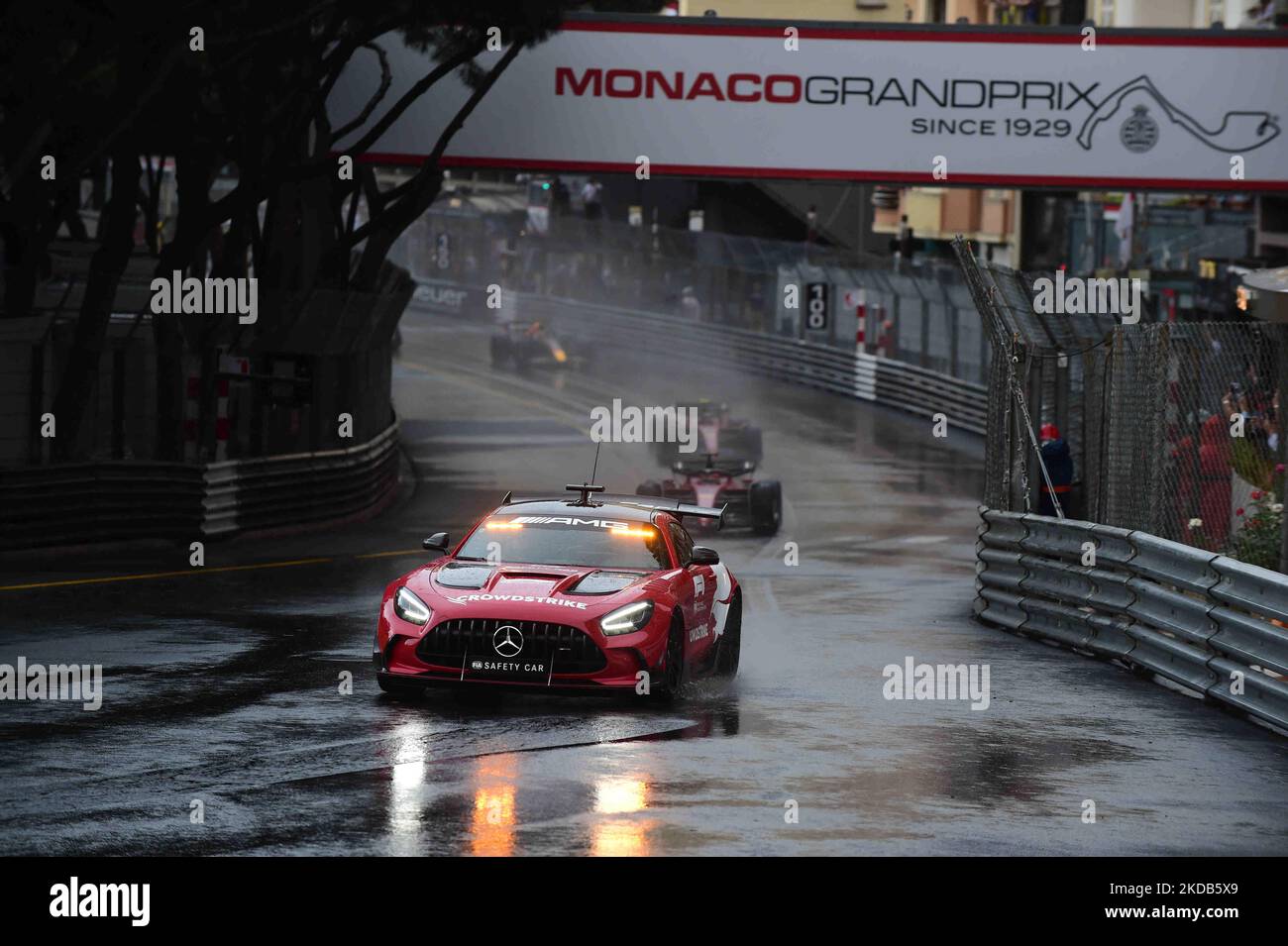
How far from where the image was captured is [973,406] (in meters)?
47.5

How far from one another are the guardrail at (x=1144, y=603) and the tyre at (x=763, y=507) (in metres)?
10.0

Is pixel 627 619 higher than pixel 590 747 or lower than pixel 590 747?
higher

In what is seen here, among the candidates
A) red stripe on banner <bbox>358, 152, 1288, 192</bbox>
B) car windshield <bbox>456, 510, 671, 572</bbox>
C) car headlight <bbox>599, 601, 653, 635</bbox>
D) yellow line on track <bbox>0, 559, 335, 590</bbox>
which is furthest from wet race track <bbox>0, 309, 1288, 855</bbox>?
red stripe on banner <bbox>358, 152, 1288, 192</bbox>

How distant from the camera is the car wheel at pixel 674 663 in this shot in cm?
1336

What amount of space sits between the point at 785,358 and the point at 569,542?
141 feet

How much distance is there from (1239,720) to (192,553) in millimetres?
13935

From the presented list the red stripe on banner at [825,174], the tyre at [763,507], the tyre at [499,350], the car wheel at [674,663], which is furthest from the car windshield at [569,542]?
the tyre at [499,350]

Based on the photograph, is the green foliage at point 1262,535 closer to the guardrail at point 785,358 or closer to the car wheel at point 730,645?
the car wheel at point 730,645

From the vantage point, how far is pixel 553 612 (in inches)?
515

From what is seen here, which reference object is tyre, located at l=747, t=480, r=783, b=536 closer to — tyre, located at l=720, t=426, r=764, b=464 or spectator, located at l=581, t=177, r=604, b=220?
tyre, located at l=720, t=426, r=764, b=464

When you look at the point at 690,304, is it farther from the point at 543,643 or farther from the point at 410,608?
the point at 543,643

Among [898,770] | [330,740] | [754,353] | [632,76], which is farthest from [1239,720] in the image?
[754,353]

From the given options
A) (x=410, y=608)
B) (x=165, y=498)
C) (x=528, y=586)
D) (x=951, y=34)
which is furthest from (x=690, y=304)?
(x=410, y=608)

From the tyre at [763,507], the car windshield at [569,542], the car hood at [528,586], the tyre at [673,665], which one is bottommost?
the tyre at [763,507]
